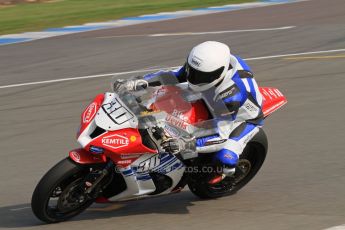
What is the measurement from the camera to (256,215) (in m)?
7.15

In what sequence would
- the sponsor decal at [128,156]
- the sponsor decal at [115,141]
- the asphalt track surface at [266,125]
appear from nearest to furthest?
the sponsor decal at [115,141] < the sponsor decal at [128,156] < the asphalt track surface at [266,125]

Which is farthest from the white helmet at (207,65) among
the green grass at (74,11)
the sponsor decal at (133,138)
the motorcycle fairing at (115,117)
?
the green grass at (74,11)

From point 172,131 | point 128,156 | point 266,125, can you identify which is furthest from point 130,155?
point 266,125

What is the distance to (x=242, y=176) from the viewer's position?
25.8 ft

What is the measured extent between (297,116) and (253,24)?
9.21 m

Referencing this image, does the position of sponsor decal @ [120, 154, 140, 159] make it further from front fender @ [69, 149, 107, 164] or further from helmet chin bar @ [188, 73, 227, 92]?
helmet chin bar @ [188, 73, 227, 92]

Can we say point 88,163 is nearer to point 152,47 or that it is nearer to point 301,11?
point 152,47

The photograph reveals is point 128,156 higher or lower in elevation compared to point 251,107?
lower

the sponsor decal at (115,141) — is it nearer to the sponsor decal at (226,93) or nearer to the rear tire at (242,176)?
the sponsor decal at (226,93)

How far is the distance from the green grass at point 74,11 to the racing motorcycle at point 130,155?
14201mm

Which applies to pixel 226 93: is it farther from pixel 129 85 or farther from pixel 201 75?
pixel 129 85

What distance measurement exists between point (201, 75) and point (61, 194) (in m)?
1.47

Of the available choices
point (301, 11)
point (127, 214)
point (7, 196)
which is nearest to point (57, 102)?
point (7, 196)

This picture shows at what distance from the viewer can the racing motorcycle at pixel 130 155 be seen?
22.1 ft
